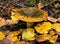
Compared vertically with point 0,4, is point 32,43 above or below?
below

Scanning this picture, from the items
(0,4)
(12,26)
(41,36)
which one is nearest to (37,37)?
(41,36)

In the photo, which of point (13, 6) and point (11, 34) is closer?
point (11, 34)

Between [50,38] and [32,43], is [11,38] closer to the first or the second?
[32,43]

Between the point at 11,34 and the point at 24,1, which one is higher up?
the point at 24,1

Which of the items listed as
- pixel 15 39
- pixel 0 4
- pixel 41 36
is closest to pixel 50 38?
pixel 41 36

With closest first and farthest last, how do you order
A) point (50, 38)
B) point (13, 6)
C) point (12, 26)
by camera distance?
point (50, 38), point (12, 26), point (13, 6)

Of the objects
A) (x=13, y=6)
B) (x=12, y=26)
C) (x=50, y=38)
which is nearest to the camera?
(x=50, y=38)

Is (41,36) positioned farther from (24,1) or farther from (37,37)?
(24,1)

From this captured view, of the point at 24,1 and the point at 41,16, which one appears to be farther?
the point at 24,1
